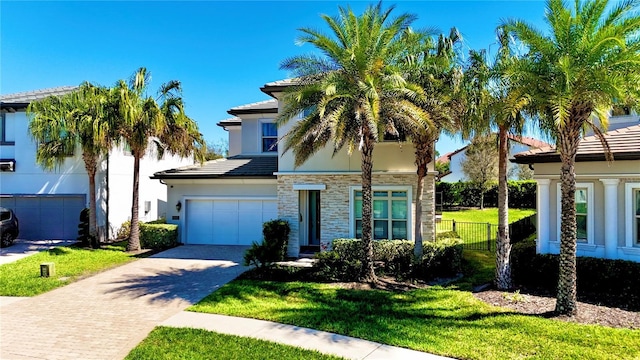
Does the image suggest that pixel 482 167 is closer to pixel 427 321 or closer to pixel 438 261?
pixel 438 261

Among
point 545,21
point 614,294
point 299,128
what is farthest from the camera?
point 299,128

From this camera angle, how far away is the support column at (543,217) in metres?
13.1

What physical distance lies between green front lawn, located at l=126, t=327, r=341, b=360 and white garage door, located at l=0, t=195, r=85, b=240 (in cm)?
1567

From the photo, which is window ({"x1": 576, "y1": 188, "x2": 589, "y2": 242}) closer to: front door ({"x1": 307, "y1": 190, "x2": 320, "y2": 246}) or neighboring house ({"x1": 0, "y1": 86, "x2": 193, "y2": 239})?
front door ({"x1": 307, "y1": 190, "x2": 320, "y2": 246})

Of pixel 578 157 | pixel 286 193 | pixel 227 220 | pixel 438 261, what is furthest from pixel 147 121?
pixel 578 157

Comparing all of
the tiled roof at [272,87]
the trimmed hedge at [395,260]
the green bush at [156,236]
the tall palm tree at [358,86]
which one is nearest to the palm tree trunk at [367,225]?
the tall palm tree at [358,86]

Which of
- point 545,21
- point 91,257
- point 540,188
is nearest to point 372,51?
point 545,21

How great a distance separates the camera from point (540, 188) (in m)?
13.3

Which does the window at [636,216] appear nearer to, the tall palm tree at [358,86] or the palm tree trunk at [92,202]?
the tall palm tree at [358,86]

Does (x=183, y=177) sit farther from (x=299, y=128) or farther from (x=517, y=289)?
(x=517, y=289)

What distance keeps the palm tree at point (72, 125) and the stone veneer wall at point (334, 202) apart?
27.0 ft

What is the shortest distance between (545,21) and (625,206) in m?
6.67

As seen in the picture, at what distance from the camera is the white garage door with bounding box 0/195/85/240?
67.7 feet

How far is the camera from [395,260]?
14.1 metres
